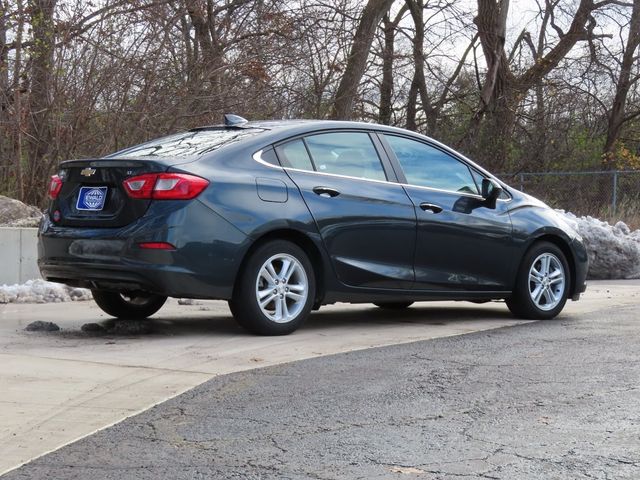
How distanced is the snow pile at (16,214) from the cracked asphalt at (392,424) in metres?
5.65

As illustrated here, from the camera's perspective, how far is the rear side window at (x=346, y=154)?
25.9 feet

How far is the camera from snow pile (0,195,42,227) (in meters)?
11.2

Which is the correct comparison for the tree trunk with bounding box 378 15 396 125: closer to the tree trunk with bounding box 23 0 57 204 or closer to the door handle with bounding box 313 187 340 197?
the tree trunk with bounding box 23 0 57 204

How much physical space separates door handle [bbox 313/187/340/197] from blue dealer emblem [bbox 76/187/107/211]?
152cm

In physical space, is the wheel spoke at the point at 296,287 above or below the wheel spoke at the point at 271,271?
below

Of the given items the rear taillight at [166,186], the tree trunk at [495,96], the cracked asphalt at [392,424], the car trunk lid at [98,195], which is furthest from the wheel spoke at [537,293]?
the tree trunk at [495,96]

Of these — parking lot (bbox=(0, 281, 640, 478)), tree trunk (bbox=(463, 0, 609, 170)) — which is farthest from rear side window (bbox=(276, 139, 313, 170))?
tree trunk (bbox=(463, 0, 609, 170))

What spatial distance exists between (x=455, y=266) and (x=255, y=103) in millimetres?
7239

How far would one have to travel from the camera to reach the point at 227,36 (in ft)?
51.3

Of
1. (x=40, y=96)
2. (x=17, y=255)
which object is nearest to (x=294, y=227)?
(x=17, y=255)

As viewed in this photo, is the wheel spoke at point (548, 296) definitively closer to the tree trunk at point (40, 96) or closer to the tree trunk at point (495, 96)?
the tree trunk at point (40, 96)

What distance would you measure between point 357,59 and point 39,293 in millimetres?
10612

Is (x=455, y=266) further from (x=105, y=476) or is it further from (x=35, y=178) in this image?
(x=35, y=178)

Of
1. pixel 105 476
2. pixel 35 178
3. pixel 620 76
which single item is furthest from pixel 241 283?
pixel 620 76
